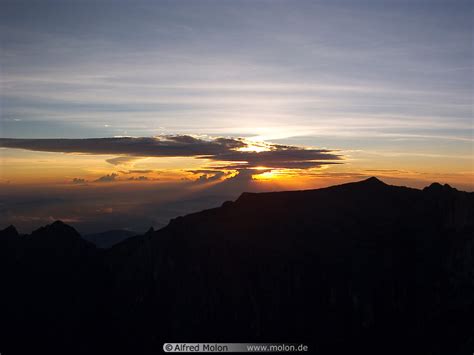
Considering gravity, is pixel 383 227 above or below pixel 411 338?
above

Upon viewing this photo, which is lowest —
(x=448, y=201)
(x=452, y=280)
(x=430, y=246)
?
(x=452, y=280)

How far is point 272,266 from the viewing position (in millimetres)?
192875

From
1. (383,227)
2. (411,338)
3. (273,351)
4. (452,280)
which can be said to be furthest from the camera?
(383,227)

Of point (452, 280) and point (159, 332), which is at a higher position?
point (452, 280)

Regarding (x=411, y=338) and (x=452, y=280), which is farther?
(x=452, y=280)

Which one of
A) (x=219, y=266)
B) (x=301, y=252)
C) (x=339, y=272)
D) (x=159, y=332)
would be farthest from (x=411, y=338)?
(x=159, y=332)

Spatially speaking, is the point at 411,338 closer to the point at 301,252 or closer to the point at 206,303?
the point at 301,252

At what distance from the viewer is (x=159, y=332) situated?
656 feet

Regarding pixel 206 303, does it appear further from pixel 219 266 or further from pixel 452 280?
pixel 452 280

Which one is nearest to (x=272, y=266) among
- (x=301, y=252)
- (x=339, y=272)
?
(x=301, y=252)

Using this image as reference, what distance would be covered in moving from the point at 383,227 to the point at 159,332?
4428 inches

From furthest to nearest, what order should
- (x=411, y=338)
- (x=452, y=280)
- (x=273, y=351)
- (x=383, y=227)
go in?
(x=383, y=227) < (x=452, y=280) < (x=411, y=338) < (x=273, y=351)

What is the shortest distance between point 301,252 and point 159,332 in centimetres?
Answer: 7424

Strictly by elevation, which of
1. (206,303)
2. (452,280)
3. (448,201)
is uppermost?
(448,201)
